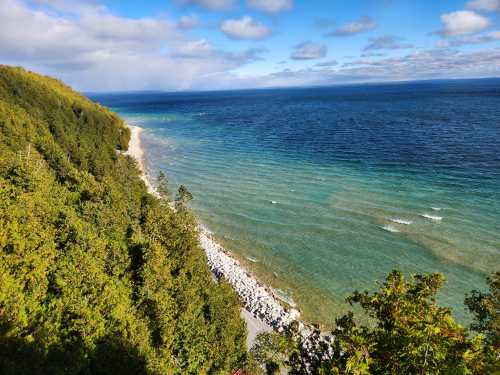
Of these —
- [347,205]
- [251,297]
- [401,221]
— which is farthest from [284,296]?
[347,205]

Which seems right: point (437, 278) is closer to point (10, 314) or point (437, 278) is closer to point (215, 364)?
point (215, 364)

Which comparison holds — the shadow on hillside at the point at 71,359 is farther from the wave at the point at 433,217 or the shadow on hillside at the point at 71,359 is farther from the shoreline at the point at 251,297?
the wave at the point at 433,217

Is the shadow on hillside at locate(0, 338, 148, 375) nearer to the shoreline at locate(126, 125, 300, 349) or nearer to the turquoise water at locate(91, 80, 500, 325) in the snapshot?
the shoreline at locate(126, 125, 300, 349)

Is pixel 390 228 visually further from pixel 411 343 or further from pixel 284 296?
pixel 411 343

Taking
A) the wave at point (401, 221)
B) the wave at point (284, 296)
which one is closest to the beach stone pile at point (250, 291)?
the wave at point (284, 296)

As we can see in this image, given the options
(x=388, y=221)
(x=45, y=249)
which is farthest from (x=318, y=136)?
(x=45, y=249)

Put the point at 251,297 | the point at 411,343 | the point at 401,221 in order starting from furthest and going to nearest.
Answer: the point at 401,221, the point at 251,297, the point at 411,343
